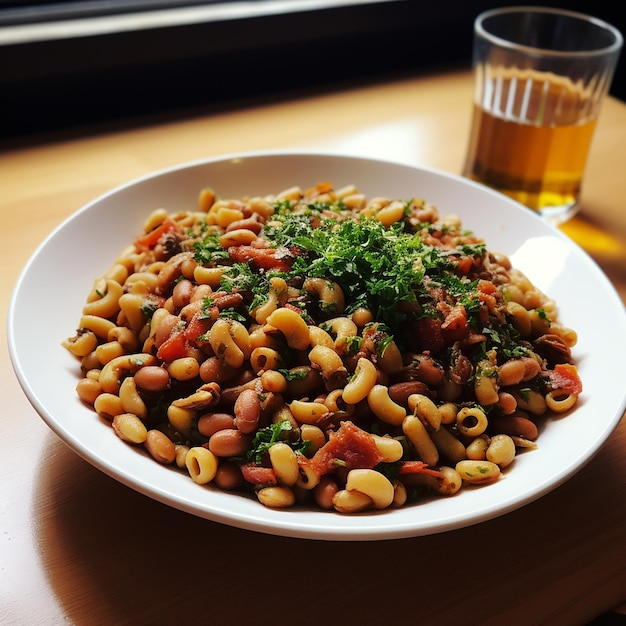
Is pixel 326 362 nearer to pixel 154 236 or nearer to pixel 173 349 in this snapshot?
pixel 173 349

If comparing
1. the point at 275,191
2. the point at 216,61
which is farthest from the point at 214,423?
the point at 216,61

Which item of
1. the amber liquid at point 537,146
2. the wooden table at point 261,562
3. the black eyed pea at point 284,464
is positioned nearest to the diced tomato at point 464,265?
the wooden table at point 261,562

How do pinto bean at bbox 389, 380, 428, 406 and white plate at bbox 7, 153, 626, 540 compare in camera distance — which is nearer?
white plate at bbox 7, 153, 626, 540

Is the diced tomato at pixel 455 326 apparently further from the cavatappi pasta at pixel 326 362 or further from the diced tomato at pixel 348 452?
the diced tomato at pixel 348 452

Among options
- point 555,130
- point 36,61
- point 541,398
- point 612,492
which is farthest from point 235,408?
point 36,61

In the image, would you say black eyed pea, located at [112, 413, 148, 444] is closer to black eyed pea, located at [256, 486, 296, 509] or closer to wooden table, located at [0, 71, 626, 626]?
wooden table, located at [0, 71, 626, 626]

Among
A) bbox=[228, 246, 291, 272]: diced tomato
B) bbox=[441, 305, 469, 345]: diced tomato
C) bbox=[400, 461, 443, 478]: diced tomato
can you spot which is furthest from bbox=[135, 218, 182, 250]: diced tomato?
bbox=[400, 461, 443, 478]: diced tomato
